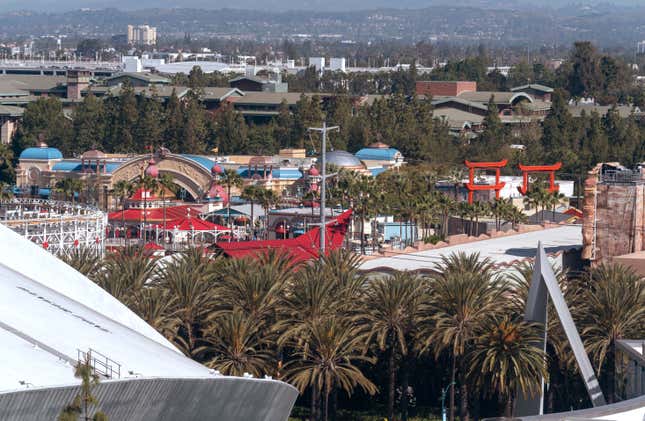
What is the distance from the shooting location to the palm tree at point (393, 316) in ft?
139

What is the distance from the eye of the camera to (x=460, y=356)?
41.5m

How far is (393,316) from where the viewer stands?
42.6 meters

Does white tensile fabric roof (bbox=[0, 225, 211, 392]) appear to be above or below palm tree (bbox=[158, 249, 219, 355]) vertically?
above

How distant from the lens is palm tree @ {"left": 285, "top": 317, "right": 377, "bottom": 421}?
132ft

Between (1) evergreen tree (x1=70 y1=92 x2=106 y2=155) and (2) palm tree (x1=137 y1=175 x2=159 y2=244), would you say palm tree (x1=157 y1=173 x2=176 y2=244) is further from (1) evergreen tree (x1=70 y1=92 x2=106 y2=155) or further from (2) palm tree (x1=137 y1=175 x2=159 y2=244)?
(1) evergreen tree (x1=70 y1=92 x2=106 y2=155)

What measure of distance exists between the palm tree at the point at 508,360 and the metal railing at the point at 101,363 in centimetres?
1224

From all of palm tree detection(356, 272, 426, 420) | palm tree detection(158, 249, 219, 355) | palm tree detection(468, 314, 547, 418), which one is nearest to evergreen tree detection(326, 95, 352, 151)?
palm tree detection(158, 249, 219, 355)

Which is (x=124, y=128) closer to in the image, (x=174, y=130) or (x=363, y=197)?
(x=174, y=130)

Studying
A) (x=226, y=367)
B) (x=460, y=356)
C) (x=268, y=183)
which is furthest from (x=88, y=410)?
(x=268, y=183)

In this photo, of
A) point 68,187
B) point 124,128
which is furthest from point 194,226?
point 124,128

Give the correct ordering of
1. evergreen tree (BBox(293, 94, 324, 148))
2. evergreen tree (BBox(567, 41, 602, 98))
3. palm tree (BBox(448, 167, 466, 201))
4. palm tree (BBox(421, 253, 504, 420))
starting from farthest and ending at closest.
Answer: evergreen tree (BBox(567, 41, 602, 98)) → evergreen tree (BBox(293, 94, 324, 148)) → palm tree (BBox(448, 167, 466, 201)) → palm tree (BBox(421, 253, 504, 420))

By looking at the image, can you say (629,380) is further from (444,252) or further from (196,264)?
(444,252)

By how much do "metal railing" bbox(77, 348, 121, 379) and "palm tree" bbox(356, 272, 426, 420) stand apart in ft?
43.0

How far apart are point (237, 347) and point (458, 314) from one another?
6.05m
